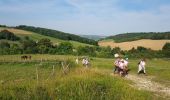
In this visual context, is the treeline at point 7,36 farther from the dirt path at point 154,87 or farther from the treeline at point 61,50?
the dirt path at point 154,87

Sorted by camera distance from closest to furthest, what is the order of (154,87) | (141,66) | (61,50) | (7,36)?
(154,87)
(141,66)
(61,50)
(7,36)

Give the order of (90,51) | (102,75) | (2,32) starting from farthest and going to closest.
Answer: (2,32) → (90,51) → (102,75)

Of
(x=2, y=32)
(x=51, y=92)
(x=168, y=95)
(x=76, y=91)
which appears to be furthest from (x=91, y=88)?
(x=2, y=32)

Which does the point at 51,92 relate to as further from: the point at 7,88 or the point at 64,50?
the point at 64,50

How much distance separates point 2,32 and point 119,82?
360 ft

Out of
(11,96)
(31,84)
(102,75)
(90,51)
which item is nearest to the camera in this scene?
(11,96)

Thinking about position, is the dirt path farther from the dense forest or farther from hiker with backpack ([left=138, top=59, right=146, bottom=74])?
the dense forest

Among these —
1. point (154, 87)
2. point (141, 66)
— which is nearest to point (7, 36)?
point (141, 66)

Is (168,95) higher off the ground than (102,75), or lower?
lower

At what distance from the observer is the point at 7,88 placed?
1373cm

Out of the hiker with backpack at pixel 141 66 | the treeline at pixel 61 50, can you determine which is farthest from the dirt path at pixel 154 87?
the treeline at pixel 61 50

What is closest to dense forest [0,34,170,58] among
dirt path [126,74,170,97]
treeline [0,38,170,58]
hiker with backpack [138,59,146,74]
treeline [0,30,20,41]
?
treeline [0,38,170,58]

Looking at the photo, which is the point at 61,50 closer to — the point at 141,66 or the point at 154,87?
the point at 141,66

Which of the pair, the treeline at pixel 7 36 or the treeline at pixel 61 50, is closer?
the treeline at pixel 61 50
